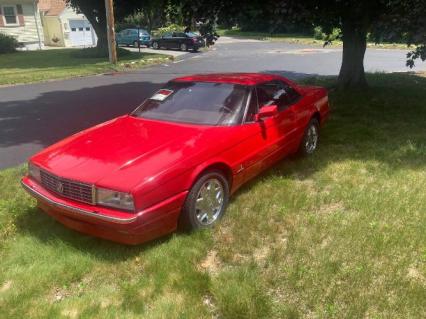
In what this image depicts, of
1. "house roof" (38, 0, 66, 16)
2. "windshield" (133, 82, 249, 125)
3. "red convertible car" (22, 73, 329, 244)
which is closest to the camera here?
Answer: "red convertible car" (22, 73, 329, 244)

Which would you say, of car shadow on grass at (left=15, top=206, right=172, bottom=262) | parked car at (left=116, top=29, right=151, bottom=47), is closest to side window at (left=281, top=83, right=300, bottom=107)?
car shadow on grass at (left=15, top=206, right=172, bottom=262)

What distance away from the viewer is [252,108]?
16.0 feet

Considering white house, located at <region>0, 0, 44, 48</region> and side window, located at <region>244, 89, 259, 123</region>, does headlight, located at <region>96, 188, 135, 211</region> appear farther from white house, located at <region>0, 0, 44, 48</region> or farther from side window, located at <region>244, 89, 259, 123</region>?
white house, located at <region>0, 0, 44, 48</region>

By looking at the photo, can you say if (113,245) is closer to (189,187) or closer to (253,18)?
(189,187)

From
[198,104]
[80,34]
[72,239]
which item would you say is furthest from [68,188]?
[80,34]

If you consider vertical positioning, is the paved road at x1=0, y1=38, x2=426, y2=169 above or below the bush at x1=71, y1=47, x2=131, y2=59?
above

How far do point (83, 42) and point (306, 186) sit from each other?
38.0 metres

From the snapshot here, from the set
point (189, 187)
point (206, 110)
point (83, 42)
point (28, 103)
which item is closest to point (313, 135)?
point (206, 110)

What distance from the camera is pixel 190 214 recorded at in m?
3.93

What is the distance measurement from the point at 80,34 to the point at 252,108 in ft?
125

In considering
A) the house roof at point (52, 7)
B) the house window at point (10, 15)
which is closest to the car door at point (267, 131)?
the house window at point (10, 15)

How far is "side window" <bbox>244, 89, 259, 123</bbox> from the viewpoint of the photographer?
4.79 meters

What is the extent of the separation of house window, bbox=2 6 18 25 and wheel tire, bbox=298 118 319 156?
109 ft

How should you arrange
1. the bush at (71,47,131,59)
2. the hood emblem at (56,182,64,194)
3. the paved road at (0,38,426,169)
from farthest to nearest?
1. the bush at (71,47,131,59)
2. the paved road at (0,38,426,169)
3. the hood emblem at (56,182,64,194)
